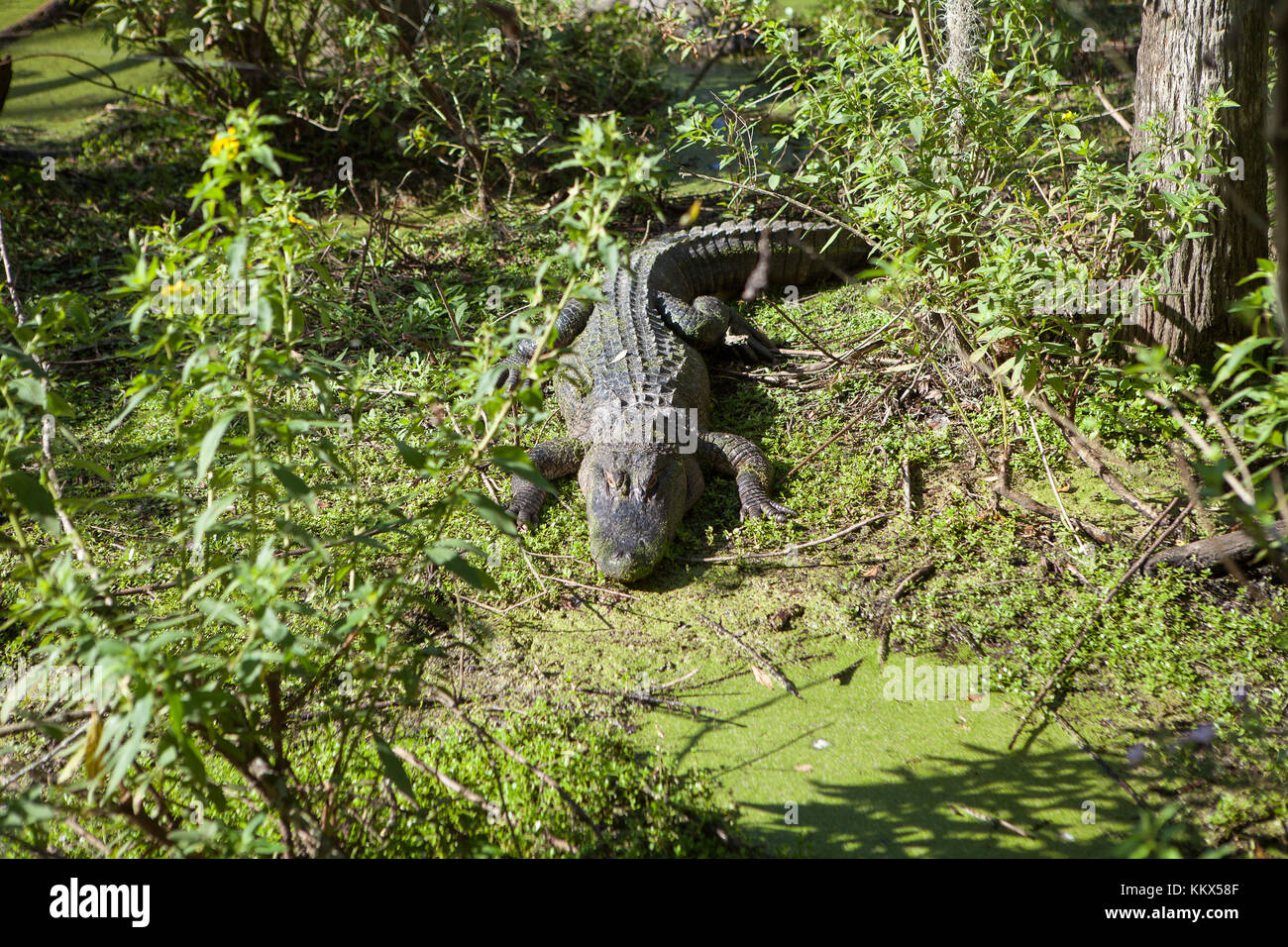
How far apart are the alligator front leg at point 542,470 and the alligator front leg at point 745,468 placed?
0.63 meters

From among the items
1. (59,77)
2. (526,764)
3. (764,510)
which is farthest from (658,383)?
(59,77)

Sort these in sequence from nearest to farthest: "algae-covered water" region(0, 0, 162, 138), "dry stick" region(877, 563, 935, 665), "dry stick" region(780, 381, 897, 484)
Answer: "dry stick" region(877, 563, 935, 665)
"dry stick" region(780, 381, 897, 484)
"algae-covered water" region(0, 0, 162, 138)

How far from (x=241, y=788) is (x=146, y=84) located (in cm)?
851

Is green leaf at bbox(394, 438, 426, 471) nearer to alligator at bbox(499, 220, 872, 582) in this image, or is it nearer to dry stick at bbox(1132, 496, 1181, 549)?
alligator at bbox(499, 220, 872, 582)

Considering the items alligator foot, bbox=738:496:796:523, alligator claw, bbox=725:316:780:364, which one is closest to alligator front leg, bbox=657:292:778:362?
alligator claw, bbox=725:316:780:364

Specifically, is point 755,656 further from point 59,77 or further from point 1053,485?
point 59,77

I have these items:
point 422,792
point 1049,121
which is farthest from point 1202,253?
point 422,792

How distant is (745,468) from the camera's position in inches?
155

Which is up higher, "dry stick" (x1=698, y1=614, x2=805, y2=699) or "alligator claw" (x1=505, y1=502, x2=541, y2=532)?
"alligator claw" (x1=505, y1=502, x2=541, y2=532)

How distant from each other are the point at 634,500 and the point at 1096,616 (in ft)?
5.94

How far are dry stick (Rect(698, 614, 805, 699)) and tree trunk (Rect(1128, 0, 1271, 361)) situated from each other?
7.29 ft

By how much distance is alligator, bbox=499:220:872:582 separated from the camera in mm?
3598

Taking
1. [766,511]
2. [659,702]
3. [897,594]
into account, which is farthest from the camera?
[766,511]
